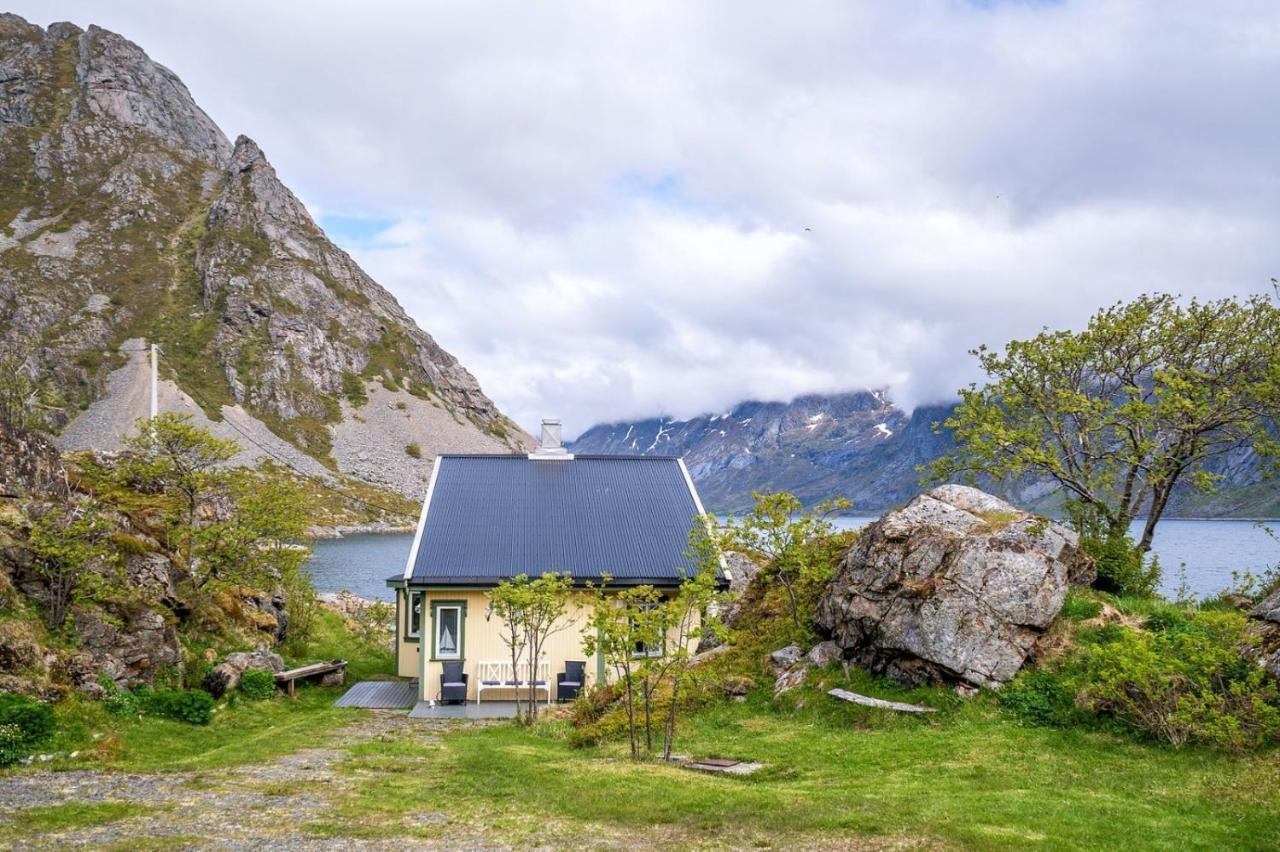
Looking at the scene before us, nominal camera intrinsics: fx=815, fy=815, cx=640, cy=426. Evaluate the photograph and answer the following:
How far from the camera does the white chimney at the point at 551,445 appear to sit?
32219 mm

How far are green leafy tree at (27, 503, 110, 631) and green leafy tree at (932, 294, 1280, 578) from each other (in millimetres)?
22279

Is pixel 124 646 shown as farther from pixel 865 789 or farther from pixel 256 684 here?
pixel 865 789

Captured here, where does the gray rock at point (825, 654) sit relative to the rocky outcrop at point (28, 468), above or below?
below

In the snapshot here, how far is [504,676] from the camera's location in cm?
2406

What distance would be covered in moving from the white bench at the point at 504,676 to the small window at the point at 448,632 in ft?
2.82

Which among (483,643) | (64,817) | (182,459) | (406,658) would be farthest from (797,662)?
(182,459)

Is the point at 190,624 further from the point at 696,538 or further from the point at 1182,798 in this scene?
the point at 1182,798

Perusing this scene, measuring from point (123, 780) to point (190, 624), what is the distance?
12470 millimetres

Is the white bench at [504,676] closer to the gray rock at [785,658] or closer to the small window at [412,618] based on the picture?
the small window at [412,618]

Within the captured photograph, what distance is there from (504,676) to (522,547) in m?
3.97

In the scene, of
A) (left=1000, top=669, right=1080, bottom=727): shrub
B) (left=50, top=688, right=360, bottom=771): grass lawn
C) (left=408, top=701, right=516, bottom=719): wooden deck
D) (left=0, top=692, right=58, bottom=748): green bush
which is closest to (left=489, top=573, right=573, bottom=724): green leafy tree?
(left=408, top=701, right=516, bottom=719): wooden deck

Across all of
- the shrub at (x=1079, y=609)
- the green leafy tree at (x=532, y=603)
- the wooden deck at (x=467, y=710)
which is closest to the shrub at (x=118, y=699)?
the wooden deck at (x=467, y=710)

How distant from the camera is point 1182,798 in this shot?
37.6 ft

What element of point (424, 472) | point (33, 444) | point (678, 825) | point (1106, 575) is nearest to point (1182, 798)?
point (678, 825)
